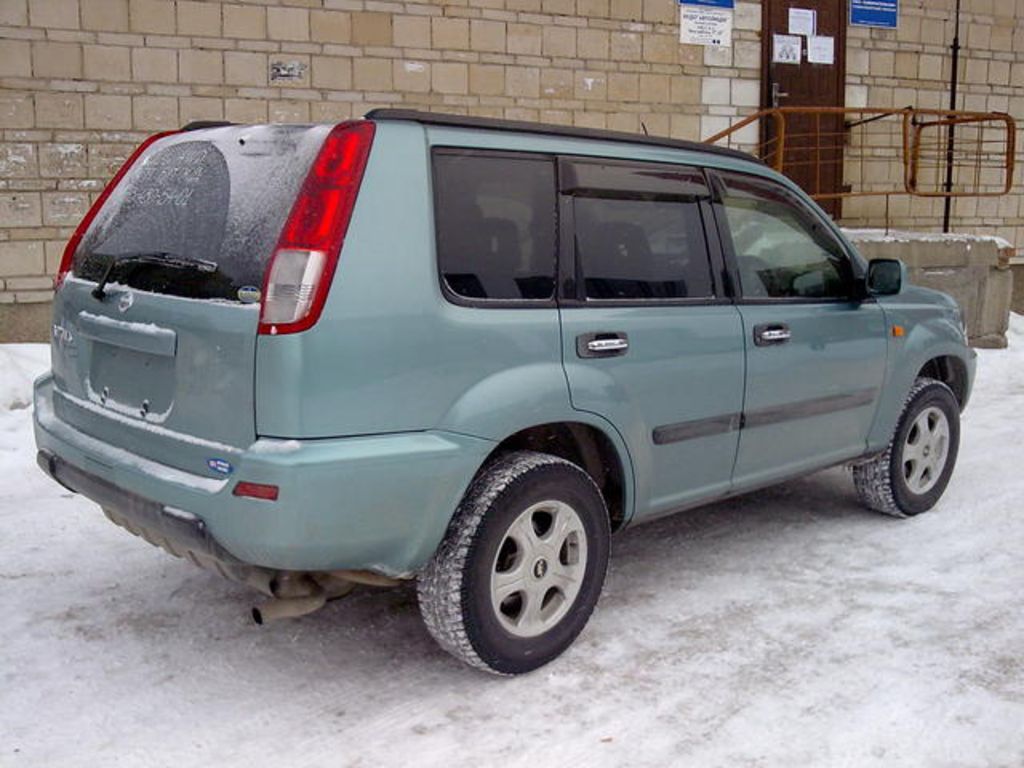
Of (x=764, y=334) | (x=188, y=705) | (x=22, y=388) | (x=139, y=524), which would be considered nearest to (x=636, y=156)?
(x=764, y=334)

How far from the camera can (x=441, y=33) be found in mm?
9398

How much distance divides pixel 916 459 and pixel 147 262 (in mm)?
3611

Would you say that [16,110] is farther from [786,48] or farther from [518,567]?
[786,48]

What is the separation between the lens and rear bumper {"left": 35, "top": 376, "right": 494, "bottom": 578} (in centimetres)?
277

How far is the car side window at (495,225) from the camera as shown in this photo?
10.2 ft

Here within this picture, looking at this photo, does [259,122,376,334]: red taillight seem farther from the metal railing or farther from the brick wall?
the metal railing

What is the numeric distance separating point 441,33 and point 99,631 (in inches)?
276

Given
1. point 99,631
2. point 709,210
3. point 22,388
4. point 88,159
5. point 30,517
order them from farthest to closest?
point 88,159, point 22,388, point 30,517, point 709,210, point 99,631

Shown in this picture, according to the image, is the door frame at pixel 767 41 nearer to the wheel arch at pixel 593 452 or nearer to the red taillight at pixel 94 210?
the wheel arch at pixel 593 452

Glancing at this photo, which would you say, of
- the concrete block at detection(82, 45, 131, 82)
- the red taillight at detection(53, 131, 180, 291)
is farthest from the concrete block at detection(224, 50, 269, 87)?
the red taillight at detection(53, 131, 180, 291)

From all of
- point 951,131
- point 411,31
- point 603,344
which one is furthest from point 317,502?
point 951,131

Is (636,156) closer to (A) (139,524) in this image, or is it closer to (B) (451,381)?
A: (B) (451,381)

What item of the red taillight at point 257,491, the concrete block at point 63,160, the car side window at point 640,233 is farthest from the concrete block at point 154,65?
the red taillight at point 257,491

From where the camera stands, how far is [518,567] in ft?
10.7
